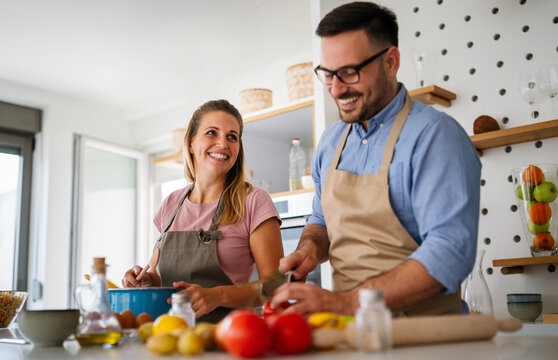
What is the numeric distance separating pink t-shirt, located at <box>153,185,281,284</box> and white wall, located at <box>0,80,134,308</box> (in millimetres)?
3160

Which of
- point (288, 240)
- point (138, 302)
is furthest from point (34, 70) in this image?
point (138, 302)

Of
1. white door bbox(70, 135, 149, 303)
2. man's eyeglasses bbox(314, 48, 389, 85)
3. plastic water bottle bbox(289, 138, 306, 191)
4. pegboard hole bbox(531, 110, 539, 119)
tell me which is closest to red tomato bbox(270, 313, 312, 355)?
man's eyeglasses bbox(314, 48, 389, 85)

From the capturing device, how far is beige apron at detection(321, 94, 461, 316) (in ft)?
4.21

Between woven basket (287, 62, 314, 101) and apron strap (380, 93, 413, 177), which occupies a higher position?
woven basket (287, 62, 314, 101)

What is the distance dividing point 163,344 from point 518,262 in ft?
6.12

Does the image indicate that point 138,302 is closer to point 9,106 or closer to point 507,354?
point 507,354

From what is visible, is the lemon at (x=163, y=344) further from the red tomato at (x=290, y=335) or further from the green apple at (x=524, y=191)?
the green apple at (x=524, y=191)

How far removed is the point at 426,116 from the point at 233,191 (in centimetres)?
78

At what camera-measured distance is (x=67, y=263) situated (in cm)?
473

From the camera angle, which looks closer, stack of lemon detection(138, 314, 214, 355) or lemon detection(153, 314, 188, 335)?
stack of lemon detection(138, 314, 214, 355)

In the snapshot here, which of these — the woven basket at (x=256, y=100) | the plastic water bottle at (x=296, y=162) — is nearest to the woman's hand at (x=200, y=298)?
the plastic water bottle at (x=296, y=162)

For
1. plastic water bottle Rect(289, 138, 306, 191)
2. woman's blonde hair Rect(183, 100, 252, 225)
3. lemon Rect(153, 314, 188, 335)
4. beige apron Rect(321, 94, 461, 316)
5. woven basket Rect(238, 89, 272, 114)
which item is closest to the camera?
lemon Rect(153, 314, 188, 335)

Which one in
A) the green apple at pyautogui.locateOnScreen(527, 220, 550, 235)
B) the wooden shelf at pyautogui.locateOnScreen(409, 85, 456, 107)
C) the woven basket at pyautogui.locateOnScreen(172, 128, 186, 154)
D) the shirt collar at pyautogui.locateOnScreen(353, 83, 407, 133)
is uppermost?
the woven basket at pyautogui.locateOnScreen(172, 128, 186, 154)

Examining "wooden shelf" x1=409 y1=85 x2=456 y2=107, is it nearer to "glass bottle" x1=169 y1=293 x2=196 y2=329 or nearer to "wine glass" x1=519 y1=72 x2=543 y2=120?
"wine glass" x1=519 y1=72 x2=543 y2=120
